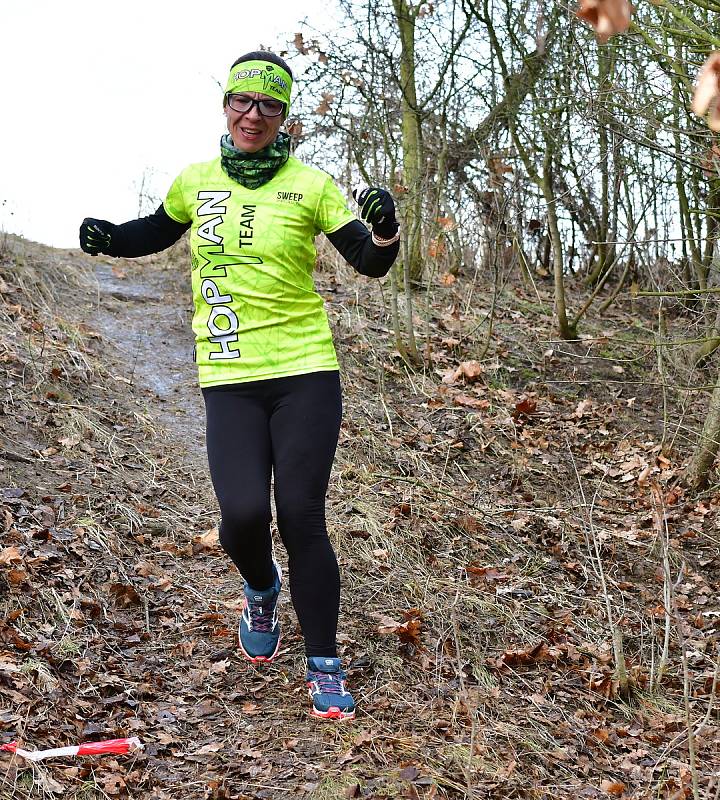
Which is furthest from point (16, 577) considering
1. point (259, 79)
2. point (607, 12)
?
point (607, 12)

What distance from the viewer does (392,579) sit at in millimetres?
4668

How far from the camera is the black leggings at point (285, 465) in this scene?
3.25m

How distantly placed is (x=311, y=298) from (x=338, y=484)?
2.51 metres

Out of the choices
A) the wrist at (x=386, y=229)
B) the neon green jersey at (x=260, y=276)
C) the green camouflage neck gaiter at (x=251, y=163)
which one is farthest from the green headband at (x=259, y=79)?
the wrist at (x=386, y=229)

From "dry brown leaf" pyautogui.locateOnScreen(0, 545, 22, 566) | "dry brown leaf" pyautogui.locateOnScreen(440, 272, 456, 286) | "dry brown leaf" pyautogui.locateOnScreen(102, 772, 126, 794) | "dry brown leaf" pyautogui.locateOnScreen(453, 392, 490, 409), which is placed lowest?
"dry brown leaf" pyautogui.locateOnScreen(102, 772, 126, 794)

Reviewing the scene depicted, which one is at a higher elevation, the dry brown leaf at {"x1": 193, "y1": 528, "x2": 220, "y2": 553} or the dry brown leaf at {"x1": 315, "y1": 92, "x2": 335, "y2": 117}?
the dry brown leaf at {"x1": 315, "y1": 92, "x2": 335, "y2": 117}

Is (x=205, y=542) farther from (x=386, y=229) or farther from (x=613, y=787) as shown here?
(x=613, y=787)

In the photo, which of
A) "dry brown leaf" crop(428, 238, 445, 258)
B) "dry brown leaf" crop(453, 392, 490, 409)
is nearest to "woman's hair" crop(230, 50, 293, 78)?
"dry brown leaf" crop(453, 392, 490, 409)

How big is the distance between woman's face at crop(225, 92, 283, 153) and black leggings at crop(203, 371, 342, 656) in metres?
0.89

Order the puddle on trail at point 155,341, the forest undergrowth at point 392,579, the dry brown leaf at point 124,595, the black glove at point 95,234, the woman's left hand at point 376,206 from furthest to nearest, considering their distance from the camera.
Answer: the puddle on trail at point 155,341
the dry brown leaf at point 124,595
the black glove at point 95,234
the forest undergrowth at point 392,579
the woman's left hand at point 376,206

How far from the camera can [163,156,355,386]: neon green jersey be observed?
3.28 meters

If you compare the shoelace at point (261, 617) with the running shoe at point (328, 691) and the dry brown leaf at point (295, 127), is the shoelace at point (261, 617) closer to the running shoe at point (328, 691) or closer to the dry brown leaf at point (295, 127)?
the running shoe at point (328, 691)

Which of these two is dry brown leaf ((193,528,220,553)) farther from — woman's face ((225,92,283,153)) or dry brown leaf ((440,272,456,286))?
dry brown leaf ((440,272,456,286))

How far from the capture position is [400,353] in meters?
7.27
